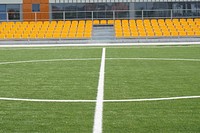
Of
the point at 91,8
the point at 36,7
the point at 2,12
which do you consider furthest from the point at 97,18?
the point at 2,12

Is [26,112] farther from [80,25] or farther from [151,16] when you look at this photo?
[151,16]

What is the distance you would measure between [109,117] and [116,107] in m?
0.88

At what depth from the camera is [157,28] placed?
37938mm

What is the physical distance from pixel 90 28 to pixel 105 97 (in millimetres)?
29647

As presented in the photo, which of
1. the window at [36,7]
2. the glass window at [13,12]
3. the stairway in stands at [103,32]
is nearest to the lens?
the stairway in stands at [103,32]

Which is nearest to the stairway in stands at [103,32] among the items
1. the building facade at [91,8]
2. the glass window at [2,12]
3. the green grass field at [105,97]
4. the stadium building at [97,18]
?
the stadium building at [97,18]

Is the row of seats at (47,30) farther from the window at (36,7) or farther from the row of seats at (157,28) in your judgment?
the window at (36,7)

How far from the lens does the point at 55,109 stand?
7766 mm

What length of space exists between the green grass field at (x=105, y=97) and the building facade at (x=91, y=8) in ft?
87.2

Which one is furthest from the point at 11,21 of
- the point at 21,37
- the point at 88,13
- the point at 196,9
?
the point at 196,9

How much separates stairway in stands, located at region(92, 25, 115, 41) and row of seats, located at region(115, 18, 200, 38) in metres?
0.63

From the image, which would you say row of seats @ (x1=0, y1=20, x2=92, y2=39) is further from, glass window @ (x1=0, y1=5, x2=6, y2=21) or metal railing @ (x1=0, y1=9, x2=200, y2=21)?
glass window @ (x1=0, y1=5, x2=6, y2=21)

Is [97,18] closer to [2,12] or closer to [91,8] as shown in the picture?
[91,8]

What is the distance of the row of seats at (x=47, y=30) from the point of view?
36.9 m
